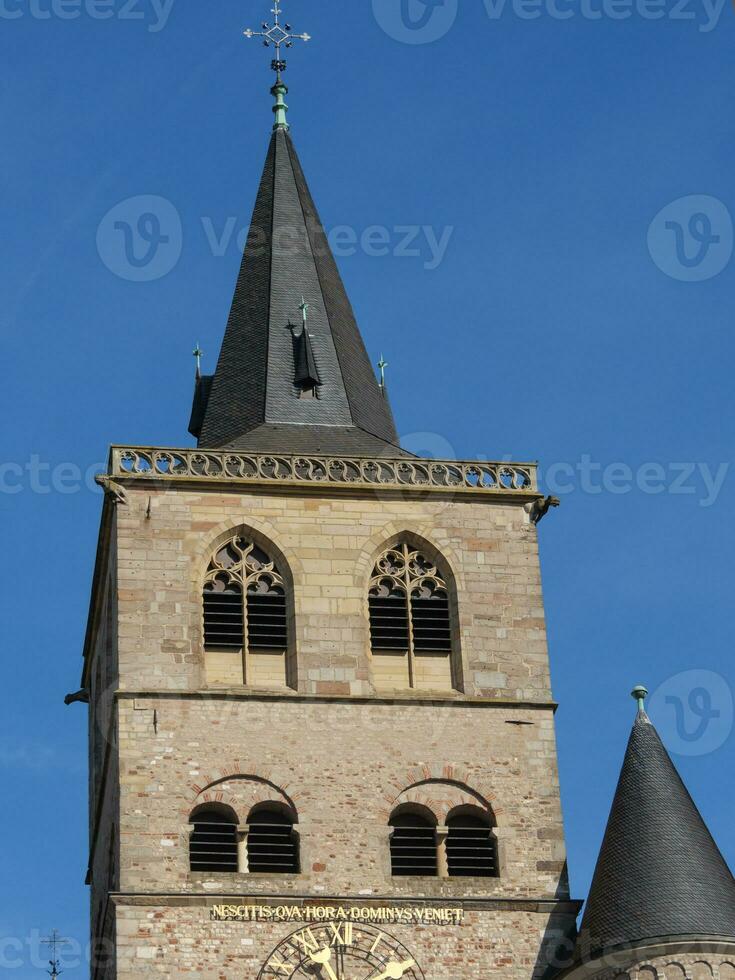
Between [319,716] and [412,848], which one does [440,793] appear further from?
[319,716]

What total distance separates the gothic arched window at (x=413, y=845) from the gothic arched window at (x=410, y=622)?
204cm

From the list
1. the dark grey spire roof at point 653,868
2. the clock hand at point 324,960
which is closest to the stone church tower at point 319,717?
the clock hand at point 324,960

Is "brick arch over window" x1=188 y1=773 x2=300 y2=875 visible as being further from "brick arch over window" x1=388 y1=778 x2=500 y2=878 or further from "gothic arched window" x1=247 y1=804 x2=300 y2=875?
"brick arch over window" x1=388 y1=778 x2=500 y2=878

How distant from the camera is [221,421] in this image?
1809 inches

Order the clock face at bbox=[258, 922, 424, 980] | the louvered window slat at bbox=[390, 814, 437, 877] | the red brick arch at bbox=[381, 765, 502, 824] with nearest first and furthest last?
the clock face at bbox=[258, 922, 424, 980]
the louvered window slat at bbox=[390, 814, 437, 877]
the red brick arch at bbox=[381, 765, 502, 824]

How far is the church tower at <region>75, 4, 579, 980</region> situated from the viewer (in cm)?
3969

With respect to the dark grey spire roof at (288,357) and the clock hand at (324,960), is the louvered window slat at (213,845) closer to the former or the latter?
the clock hand at (324,960)

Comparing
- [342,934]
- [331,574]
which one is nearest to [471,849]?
[342,934]

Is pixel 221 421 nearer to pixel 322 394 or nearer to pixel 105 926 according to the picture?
pixel 322 394

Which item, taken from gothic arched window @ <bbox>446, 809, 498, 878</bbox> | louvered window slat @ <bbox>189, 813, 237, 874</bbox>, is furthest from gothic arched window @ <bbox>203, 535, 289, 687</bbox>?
gothic arched window @ <bbox>446, 809, 498, 878</bbox>

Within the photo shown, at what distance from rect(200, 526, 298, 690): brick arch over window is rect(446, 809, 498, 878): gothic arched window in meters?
2.96

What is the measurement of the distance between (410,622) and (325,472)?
2568 mm

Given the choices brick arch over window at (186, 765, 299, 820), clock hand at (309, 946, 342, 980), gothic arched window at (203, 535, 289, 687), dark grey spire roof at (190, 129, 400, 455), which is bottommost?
clock hand at (309, 946, 342, 980)

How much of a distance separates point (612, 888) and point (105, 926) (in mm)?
7037
